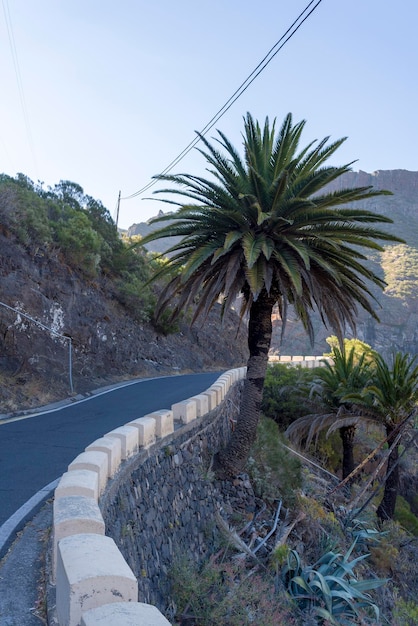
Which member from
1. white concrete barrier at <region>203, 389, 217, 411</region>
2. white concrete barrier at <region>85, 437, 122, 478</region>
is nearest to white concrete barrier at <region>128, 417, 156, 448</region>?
white concrete barrier at <region>85, 437, 122, 478</region>

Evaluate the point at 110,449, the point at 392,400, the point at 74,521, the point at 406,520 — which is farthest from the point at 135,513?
the point at 406,520

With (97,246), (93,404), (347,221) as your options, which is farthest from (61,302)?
(347,221)

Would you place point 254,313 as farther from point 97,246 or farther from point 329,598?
point 97,246

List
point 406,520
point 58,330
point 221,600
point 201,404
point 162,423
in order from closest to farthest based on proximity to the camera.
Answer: point 221,600, point 162,423, point 201,404, point 406,520, point 58,330

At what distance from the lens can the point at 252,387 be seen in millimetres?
12062

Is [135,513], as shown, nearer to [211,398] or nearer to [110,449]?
[110,449]

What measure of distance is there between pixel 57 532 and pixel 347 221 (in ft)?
30.2

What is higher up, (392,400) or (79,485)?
(79,485)

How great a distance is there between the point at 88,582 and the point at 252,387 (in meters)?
9.07

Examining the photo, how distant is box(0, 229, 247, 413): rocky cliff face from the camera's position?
658 inches

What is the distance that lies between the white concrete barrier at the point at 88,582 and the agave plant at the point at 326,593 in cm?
579

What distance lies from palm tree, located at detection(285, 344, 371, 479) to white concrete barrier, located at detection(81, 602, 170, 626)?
15.6 metres

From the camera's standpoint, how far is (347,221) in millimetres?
11508

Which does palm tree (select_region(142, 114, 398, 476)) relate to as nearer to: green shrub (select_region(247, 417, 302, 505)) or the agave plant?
green shrub (select_region(247, 417, 302, 505))
